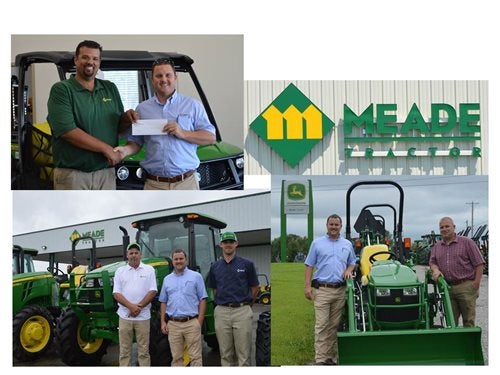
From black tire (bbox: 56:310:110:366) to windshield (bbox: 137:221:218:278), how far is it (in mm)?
1329

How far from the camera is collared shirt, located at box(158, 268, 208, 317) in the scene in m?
13.0

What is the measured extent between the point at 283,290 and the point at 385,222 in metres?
1.69

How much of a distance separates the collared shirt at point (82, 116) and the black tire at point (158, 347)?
7.50ft

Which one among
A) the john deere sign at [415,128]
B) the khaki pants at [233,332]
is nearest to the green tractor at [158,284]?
the khaki pants at [233,332]

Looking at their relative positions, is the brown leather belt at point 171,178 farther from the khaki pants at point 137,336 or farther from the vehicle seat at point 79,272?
the khaki pants at point 137,336

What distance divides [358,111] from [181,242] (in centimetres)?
310

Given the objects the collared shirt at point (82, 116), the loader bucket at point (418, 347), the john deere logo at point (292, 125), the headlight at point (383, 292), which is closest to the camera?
the loader bucket at point (418, 347)

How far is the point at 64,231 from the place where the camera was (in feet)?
44.4

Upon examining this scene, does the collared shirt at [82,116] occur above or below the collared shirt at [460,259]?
above

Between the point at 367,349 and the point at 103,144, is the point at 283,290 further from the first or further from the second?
the point at 103,144

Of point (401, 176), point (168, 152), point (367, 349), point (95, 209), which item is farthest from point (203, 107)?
point (367, 349)

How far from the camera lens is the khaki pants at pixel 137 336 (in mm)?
13078

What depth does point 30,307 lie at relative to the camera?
534 inches

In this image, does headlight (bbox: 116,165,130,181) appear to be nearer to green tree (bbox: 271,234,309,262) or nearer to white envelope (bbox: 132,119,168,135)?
white envelope (bbox: 132,119,168,135)
